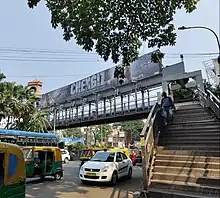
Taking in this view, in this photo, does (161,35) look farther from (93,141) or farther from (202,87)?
(93,141)

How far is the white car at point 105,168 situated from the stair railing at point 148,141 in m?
3.12

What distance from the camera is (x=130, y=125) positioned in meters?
82.9

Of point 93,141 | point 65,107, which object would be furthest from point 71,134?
point 65,107

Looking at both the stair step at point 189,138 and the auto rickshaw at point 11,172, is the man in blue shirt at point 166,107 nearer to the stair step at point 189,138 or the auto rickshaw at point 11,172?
the stair step at point 189,138

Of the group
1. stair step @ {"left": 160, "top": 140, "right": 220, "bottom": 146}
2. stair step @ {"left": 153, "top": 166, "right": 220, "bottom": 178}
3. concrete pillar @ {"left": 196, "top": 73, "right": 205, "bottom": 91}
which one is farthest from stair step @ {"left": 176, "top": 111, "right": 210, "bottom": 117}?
stair step @ {"left": 153, "top": 166, "right": 220, "bottom": 178}

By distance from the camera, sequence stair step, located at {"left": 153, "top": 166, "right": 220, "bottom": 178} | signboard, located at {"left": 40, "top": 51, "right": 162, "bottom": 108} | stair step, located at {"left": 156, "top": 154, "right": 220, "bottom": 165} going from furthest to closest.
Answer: signboard, located at {"left": 40, "top": 51, "right": 162, "bottom": 108}, stair step, located at {"left": 156, "top": 154, "right": 220, "bottom": 165}, stair step, located at {"left": 153, "top": 166, "right": 220, "bottom": 178}

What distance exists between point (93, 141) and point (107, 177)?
6461cm

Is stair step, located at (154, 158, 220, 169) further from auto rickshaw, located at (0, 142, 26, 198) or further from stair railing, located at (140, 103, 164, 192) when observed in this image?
auto rickshaw, located at (0, 142, 26, 198)

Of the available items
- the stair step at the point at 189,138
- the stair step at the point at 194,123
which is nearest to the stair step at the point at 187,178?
the stair step at the point at 189,138

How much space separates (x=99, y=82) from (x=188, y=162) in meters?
26.3

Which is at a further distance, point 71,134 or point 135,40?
point 71,134

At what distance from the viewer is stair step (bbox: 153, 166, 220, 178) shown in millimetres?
7602

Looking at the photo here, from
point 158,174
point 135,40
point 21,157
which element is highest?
point 135,40

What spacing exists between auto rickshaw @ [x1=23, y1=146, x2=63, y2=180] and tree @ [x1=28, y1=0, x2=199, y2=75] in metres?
8.05
